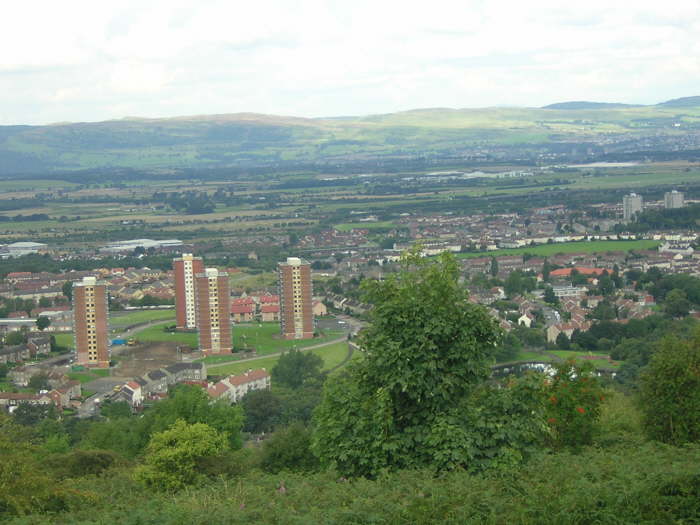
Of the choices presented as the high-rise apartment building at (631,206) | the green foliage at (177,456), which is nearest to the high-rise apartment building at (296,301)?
the green foliage at (177,456)

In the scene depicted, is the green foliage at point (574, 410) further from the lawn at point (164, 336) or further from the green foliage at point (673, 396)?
the lawn at point (164, 336)

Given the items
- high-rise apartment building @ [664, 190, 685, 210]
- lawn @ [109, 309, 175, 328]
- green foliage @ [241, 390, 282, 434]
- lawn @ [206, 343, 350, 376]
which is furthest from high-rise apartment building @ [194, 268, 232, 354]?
high-rise apartment building @ [664, 190, 685, 210]

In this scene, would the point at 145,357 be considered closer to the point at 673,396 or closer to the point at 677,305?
the point at 677,305

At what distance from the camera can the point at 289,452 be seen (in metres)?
15.1

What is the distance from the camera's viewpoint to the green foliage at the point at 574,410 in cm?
1244

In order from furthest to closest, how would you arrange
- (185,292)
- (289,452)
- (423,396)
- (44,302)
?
(44,302)
(185,292)
(289,452)
(423,396)

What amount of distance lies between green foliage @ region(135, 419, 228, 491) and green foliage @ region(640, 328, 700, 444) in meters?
5.58

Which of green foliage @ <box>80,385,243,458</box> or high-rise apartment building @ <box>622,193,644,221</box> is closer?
green foliage @ <box>80,385,243,458</box>

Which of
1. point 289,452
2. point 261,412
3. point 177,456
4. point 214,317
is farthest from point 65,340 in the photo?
point 177,456

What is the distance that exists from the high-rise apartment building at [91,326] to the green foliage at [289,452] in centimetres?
2063

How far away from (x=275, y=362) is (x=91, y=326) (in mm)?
6416

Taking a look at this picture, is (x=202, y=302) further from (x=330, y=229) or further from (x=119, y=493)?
(x=330, y=229)

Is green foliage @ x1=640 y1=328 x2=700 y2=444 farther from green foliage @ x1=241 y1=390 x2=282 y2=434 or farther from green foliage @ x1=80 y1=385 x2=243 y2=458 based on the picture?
green foliage @ x1=241 y1=390 x2=282 y2=434

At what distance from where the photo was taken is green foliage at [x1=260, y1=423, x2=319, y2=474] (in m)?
14.8
